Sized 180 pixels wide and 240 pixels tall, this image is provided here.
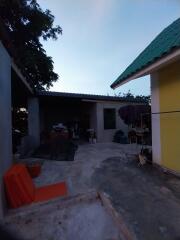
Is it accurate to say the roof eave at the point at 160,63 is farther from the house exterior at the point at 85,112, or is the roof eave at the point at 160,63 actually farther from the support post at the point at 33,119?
the house exterior at the point at 85,112

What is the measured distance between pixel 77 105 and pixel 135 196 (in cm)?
1153

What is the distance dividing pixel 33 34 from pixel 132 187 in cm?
A: 1305

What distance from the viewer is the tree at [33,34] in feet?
43.3

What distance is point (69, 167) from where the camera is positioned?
643 centimetres

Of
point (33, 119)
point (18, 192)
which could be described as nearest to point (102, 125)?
point (33, 119)

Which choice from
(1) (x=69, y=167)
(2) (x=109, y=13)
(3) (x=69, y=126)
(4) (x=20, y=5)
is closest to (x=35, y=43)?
(4) (x=20, y=5)

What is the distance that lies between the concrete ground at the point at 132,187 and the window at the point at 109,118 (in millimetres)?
5453

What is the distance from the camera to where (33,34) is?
47.1 ft

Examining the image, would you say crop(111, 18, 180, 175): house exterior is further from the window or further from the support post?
the window

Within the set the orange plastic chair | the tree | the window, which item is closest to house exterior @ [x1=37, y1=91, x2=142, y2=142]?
the window

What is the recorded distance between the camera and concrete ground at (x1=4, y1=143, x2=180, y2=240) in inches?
119

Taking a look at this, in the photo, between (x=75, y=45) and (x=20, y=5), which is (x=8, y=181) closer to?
(x=75, y=45)

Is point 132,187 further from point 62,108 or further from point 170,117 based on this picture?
point 62,108

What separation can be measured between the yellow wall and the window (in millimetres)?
7169
